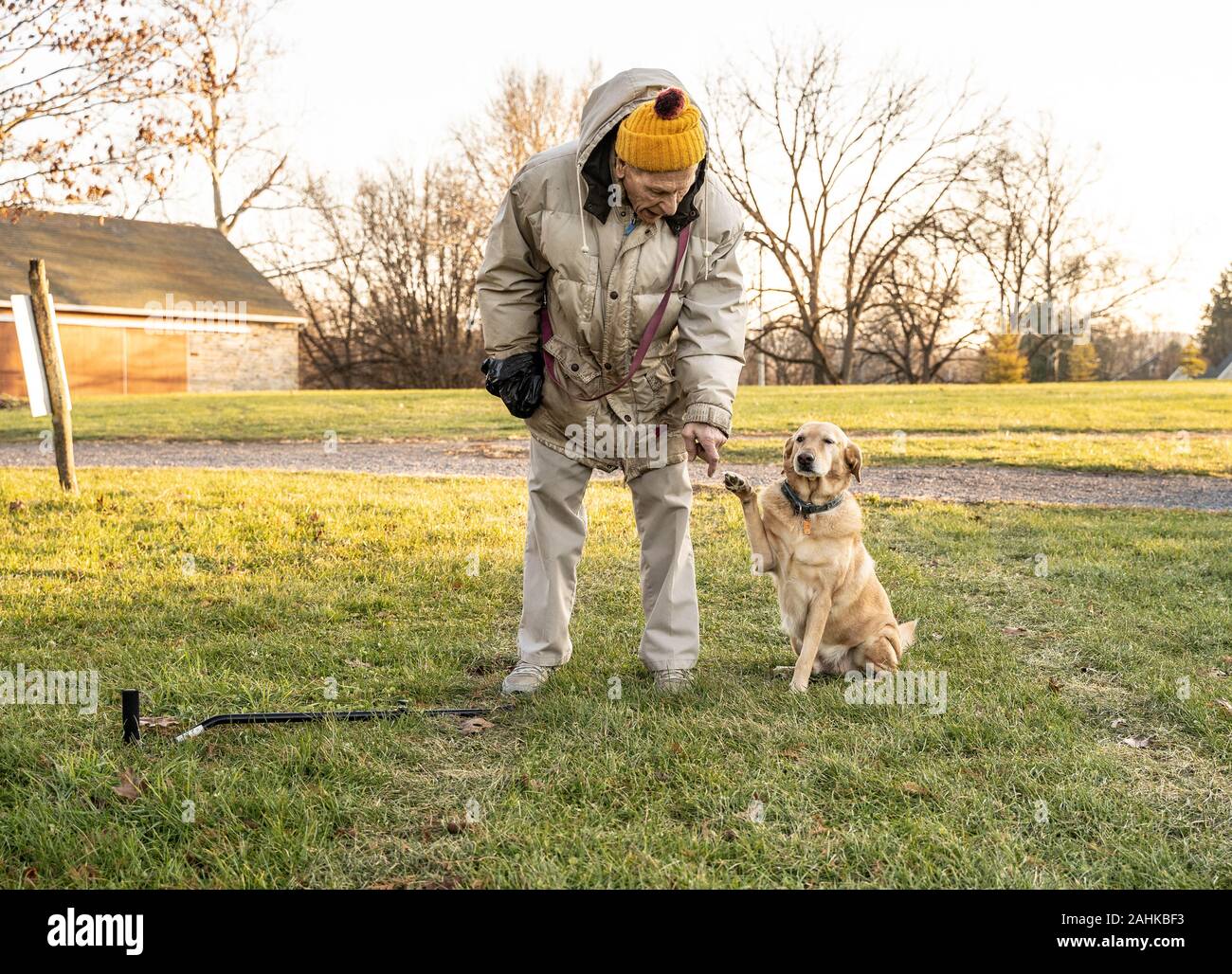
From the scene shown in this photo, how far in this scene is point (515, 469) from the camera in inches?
492

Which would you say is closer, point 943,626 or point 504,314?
point 504,314

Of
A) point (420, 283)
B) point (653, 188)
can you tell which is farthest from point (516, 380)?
point (420, 283)

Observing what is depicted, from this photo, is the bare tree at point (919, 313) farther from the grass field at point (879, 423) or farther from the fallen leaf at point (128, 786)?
the fallen leaf at point (128, 786)

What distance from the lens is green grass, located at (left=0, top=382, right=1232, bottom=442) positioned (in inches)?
677

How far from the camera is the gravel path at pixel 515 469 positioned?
10625 millimetres

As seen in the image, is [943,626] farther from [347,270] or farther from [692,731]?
[347,270]

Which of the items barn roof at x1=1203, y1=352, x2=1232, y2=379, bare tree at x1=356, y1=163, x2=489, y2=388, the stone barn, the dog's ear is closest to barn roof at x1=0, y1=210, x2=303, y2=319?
the stone barn

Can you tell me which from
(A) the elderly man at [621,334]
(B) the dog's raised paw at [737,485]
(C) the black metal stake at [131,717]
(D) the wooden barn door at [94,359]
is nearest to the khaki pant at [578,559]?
(A) the elderly man at [621,334]

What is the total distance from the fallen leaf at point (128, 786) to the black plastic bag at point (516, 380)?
1.97 metres

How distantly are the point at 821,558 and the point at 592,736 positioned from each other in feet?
4.59

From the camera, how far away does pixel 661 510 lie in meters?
4.59

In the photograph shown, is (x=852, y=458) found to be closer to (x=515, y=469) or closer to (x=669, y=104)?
(x=669, y=104)
